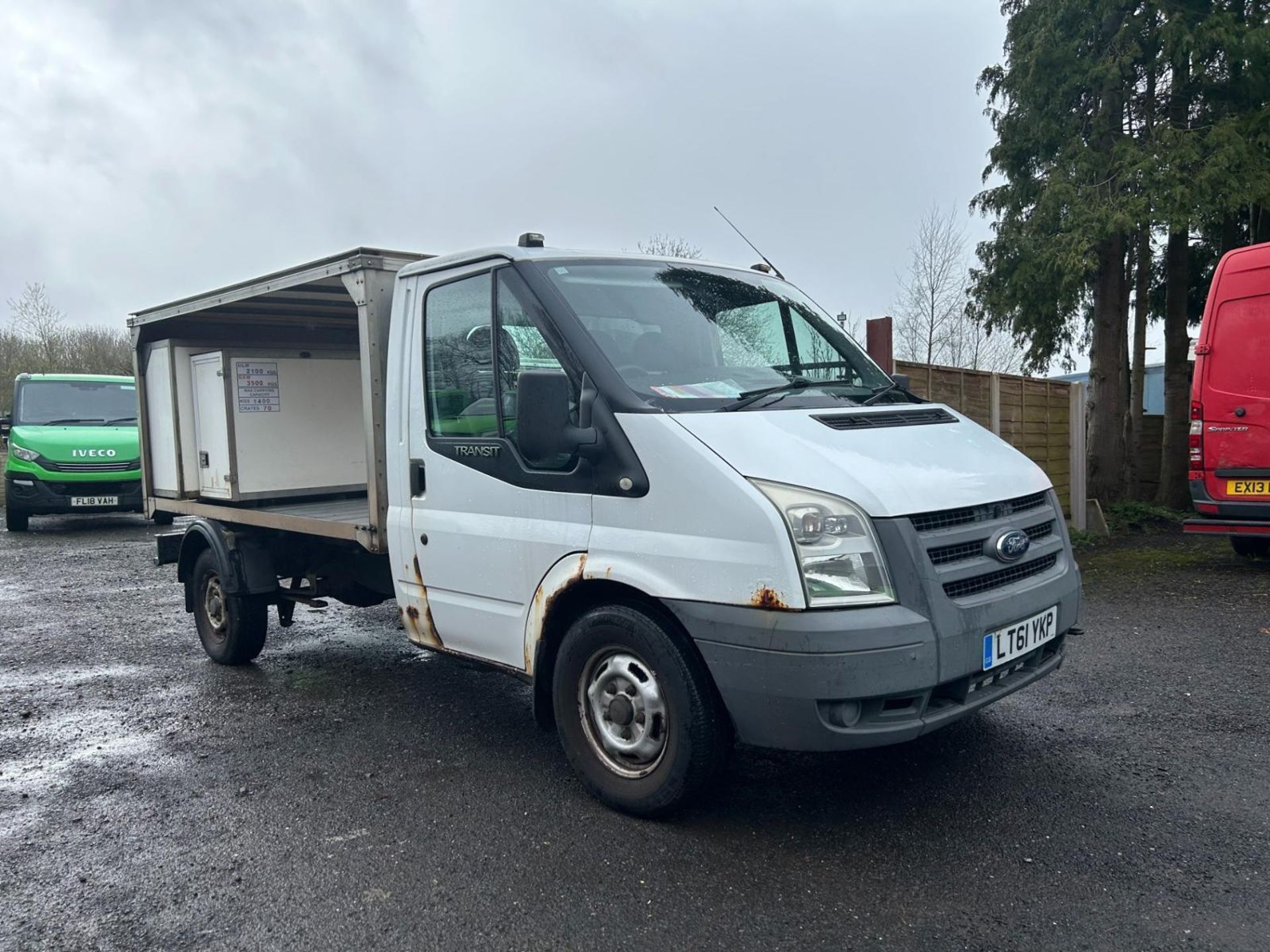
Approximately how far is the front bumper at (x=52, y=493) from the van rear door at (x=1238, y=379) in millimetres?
13522

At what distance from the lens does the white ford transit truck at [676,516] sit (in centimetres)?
327

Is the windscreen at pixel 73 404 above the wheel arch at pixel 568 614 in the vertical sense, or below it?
above

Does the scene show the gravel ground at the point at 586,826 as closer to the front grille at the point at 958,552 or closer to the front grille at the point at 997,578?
the front grille at the point at 997,578

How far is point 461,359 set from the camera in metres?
4.39

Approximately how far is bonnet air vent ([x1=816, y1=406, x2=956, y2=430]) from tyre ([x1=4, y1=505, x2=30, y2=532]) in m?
14.2

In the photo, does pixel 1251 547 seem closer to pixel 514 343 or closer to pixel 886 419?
pixel 886 419

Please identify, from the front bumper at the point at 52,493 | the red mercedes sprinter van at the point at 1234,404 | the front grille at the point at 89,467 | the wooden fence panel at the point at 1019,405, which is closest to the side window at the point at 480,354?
the wooden fence panel at the point at 1019,405

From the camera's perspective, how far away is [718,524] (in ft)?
11.1

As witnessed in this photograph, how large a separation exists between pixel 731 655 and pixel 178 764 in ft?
9.57

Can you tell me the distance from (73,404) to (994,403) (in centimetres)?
1328

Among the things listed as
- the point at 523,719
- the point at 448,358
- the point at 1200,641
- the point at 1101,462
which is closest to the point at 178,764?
the point at 523,719

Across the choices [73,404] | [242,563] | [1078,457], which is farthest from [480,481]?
[73,404]

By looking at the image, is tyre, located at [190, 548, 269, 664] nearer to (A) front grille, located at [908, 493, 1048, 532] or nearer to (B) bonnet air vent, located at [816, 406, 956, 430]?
(B) bonnet air vent, located at [816, 406, 956, 430]

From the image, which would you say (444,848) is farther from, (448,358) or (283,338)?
(283,338)
